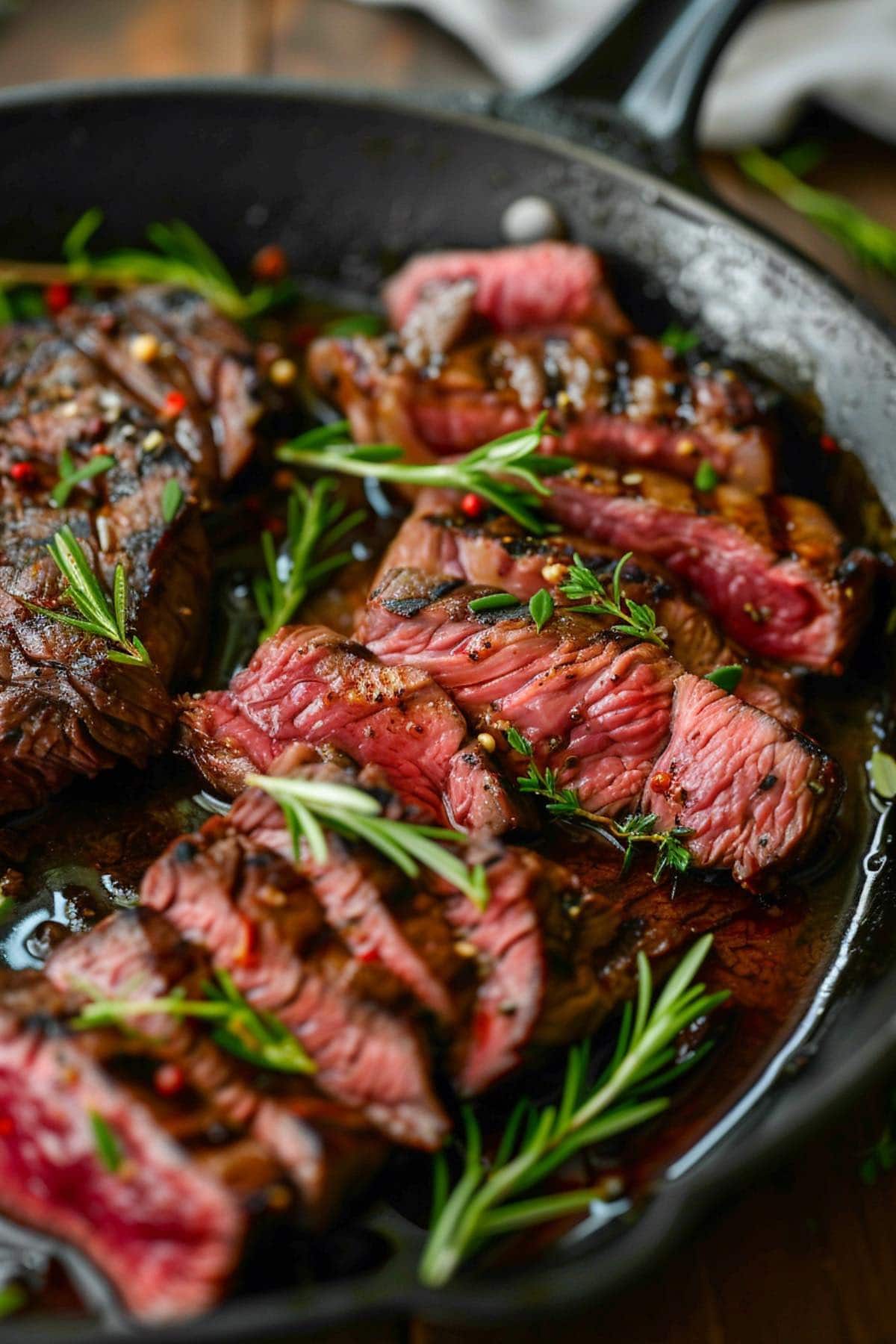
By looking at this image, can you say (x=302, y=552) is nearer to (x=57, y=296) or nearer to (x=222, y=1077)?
(x=57, y=296)

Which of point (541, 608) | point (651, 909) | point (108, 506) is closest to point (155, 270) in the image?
point (108, 506)

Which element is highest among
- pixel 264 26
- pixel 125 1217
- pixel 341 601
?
pixel 264 26

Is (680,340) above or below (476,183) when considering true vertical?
below

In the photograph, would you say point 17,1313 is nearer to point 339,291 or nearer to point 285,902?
point 285,902

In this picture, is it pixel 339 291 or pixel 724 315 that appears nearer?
pixel 724 315

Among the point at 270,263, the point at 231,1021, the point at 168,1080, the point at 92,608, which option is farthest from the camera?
the point at 270,263

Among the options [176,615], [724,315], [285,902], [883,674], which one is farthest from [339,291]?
[285,902]
